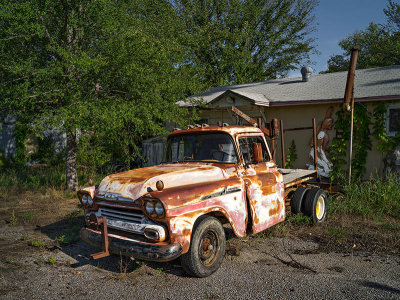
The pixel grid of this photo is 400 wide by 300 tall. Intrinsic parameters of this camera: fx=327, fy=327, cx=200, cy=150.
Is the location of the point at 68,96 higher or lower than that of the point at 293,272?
higher

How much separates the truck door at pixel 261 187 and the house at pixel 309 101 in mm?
4472

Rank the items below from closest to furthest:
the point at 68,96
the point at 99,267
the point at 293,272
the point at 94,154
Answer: the point at 293,272, the point at 99,267, the point at 68,96, the point at 94,154

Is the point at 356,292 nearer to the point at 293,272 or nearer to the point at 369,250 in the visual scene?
the point at 293,272

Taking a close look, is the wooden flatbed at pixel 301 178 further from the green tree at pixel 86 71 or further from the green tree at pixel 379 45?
the green tree at pixel 379 45

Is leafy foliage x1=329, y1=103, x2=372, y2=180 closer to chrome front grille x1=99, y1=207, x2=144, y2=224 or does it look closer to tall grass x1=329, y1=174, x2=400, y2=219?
tall grass x1=329, y1=174, x2=400, y2=219

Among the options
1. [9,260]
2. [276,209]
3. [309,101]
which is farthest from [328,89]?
[9,260]

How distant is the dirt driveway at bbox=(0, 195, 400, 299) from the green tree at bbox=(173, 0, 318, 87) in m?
19.7

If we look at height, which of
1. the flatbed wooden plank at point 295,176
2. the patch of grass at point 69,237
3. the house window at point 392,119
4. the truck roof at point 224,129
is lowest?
the patch of grass at point 69,237

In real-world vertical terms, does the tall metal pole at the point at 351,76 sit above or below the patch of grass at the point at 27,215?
above

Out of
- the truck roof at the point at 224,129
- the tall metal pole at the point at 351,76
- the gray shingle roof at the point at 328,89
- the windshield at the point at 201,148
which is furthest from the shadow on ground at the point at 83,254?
the gray shingle roof at the point at 328,89

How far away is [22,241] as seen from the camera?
5879 millimetres

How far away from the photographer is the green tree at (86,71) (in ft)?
25.9

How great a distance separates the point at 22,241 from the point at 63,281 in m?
2.16

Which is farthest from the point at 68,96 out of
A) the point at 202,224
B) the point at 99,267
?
the point at 202,224
